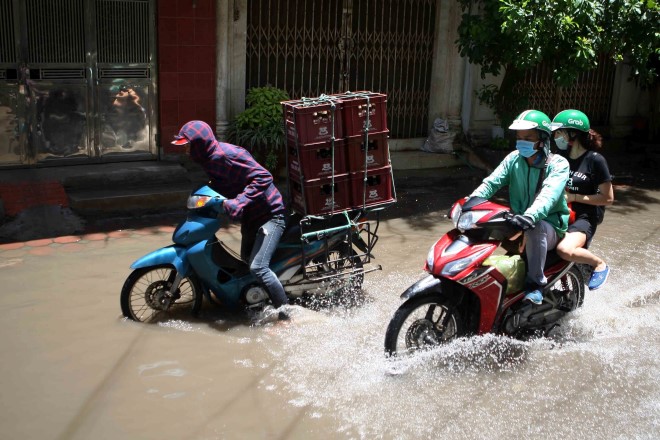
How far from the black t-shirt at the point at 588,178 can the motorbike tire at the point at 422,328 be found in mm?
1438

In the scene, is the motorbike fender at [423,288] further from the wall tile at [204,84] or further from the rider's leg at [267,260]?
the wall tile at [204,84]

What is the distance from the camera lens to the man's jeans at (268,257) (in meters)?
5.31

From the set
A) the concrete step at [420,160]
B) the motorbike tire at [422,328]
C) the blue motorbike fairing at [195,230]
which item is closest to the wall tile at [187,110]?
the concrete step at [420,160]

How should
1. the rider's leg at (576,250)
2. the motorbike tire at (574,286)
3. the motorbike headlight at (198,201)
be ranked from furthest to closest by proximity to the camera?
1. the motorbike tire at (574,286)
2. the motorbike headlight at (198,201)
3. the rider's leg at (576,250)

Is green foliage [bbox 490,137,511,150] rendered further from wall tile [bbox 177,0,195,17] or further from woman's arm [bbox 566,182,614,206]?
woman's arm [bbox 566,182,614,206]

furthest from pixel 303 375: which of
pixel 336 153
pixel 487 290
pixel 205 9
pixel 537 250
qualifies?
pixel 205 9

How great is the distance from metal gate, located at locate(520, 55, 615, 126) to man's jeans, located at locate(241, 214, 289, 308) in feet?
24.0

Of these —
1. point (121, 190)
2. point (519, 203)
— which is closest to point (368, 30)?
point (121, 190)

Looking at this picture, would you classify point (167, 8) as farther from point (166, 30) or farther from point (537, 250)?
point (537, 250)

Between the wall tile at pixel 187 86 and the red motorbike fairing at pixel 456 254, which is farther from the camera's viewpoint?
the wall tile at pixel 187 86

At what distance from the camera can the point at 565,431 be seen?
13.5 feet

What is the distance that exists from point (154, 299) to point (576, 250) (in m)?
2.96

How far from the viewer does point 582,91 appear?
12.5 metres

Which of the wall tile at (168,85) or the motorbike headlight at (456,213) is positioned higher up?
the wall tile at (168,85)
